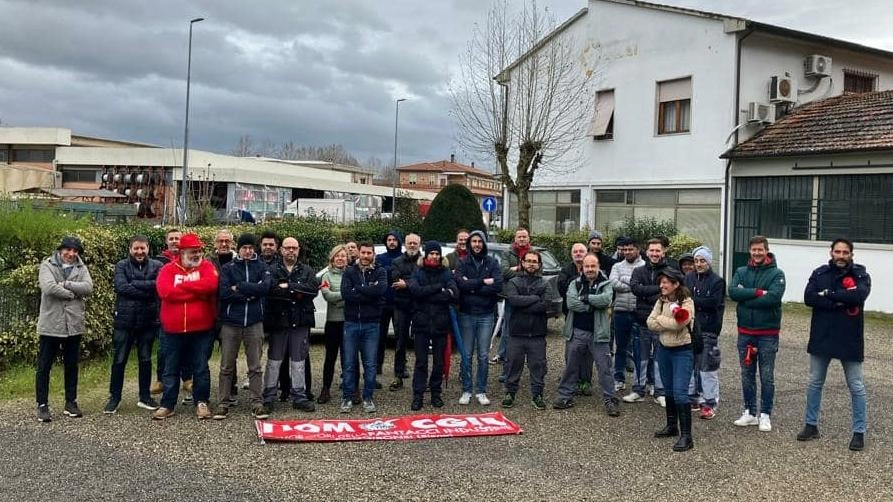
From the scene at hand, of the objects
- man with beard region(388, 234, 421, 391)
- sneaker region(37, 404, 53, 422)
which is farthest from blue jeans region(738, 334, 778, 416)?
sneaker region(37, 404, 53, 422)

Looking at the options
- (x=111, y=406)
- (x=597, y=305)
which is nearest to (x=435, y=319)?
(x=597, y=305)

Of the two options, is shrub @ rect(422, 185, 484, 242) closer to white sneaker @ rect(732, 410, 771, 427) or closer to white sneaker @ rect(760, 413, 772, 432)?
white sneaker @ rect(732, 410, 771, 427)

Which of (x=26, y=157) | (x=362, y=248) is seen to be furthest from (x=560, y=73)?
(x=26, y=157)

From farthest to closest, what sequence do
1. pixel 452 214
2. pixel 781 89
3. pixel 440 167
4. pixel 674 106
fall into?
pixel 440 167
pixel 674 106
pixel 781 89
pixel 452 214

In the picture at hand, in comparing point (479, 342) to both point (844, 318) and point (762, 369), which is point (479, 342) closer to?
point (762, 369)

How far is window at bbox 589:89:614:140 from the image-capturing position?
22688mm

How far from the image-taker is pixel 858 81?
22.4 metres

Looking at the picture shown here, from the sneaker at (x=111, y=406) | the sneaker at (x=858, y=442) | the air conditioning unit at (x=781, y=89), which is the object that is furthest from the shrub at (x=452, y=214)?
the sneaker at (x=858, y=442)

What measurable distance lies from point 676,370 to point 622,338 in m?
2.08

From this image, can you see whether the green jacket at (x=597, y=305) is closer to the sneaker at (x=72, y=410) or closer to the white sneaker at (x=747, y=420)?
the white sneaker at (x=747, y=420)

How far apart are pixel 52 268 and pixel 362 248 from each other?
2.98 meters

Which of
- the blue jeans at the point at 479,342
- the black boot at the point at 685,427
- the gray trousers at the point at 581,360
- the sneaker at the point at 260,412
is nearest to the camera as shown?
the black boot at the point at 685,427

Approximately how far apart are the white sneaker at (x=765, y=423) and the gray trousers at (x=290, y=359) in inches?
179

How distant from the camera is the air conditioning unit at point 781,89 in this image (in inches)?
770
